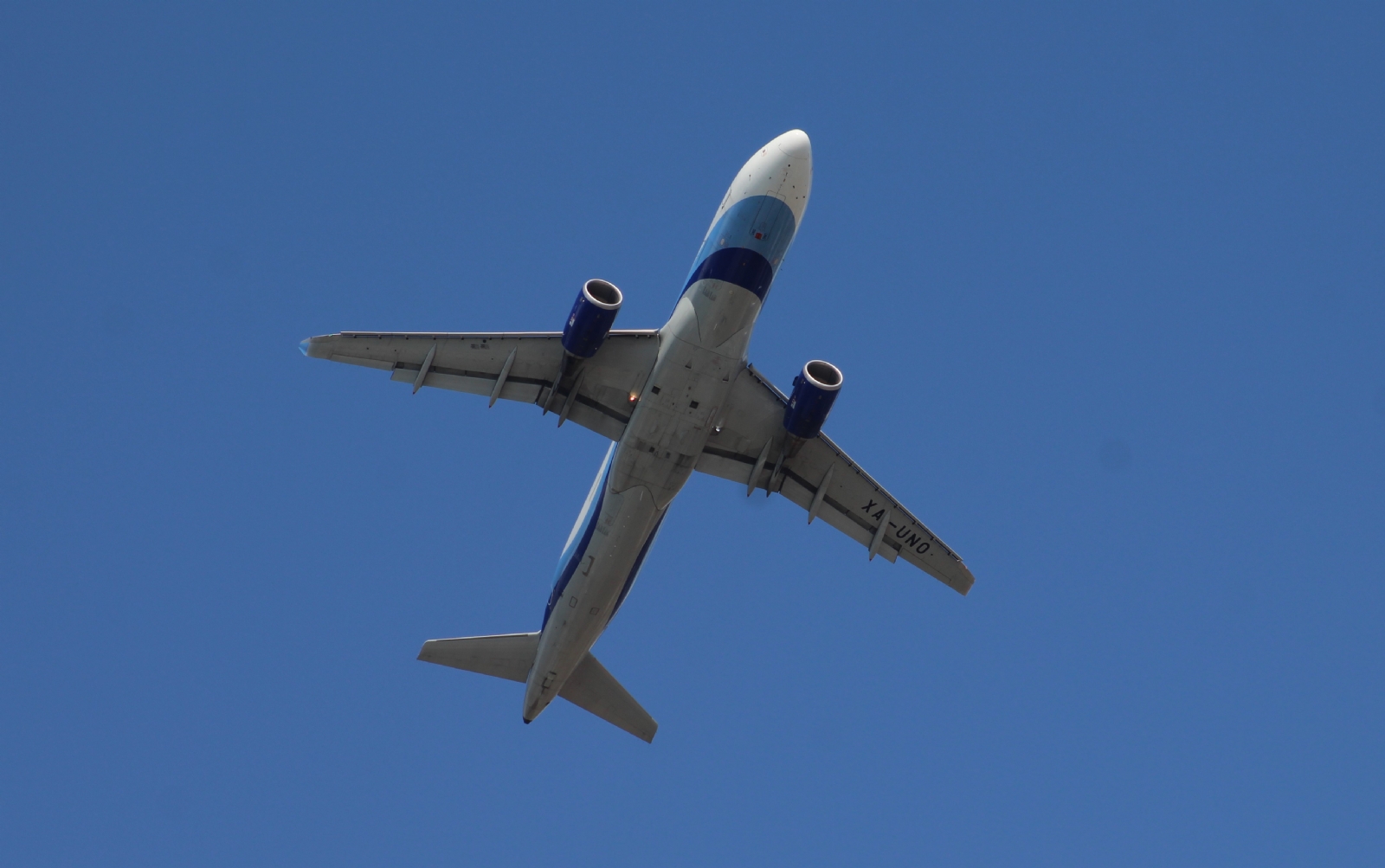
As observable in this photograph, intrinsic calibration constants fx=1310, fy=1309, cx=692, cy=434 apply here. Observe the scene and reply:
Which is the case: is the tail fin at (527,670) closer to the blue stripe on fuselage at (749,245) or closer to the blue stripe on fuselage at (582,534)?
the blue stripe on fuselage at (582,534)

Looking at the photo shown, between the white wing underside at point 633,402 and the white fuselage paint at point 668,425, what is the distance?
119 cm

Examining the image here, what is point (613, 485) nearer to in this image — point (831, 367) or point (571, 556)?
point (571, 556)

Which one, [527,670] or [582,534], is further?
[527,670]

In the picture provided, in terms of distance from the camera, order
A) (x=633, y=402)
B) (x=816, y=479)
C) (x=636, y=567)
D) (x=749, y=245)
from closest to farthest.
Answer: (x=749, y=245), (x=633, y=402), (x=636, y=567), (x=816, y=479)

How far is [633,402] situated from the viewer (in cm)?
3209

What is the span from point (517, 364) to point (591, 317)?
315 centimetres

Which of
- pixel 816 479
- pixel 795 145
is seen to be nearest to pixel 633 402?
pixel 816 479

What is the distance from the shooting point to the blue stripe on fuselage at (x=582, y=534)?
105 feet

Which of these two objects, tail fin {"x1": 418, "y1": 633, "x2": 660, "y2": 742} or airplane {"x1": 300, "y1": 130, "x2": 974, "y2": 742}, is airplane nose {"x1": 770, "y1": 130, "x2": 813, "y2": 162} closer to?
airplane {"x1": 300, "y1": 130, "x2": 974, "y2": 742}

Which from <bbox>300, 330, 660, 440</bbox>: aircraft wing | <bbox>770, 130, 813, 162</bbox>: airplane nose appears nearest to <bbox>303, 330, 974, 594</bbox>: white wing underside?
<bbox>300, 330, 660, 440</bbox>: aircraft wing

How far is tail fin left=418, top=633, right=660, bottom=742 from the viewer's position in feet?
119

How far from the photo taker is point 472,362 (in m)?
32.1

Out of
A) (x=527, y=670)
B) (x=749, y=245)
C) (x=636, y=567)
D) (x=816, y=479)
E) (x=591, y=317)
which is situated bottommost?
(x=527, y=670)

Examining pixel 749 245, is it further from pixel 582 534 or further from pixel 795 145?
pixel 582 534
